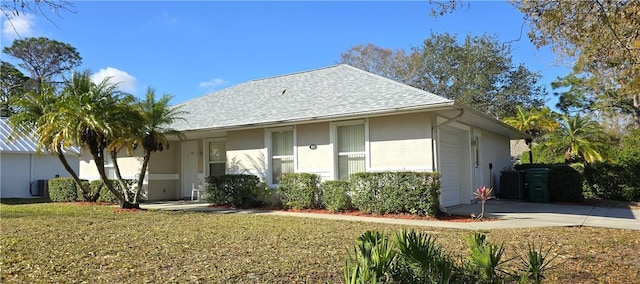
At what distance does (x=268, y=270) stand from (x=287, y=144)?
347 inches

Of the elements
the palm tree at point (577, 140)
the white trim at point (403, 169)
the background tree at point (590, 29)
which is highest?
the background tree at point (590, 29)

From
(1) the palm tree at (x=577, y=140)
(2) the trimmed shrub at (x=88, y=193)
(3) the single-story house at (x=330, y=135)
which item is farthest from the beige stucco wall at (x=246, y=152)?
(1) the palm tree at (x=577, y=140)

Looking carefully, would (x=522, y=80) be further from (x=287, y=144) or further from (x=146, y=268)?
(x=146, y=268)

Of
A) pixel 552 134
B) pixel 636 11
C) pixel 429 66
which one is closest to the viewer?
pixel 636 11

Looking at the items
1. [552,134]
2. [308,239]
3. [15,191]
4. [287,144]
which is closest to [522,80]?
[552,134]

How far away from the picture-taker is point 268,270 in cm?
544

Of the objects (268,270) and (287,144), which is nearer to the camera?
(268,270)

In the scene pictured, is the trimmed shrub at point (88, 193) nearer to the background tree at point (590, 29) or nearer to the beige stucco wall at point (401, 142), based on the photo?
the beige stucco wall at point (401, 142)

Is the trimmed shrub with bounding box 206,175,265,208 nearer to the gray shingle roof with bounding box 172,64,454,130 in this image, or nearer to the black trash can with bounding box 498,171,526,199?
the gray shingle roof with bounding box 172,64,454,130

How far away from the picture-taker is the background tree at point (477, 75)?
34.5 m

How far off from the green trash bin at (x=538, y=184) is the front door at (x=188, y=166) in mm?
12510

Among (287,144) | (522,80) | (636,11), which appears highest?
(522,80)

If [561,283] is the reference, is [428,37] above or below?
above

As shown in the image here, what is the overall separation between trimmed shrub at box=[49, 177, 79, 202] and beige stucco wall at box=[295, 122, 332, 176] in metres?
9.83
